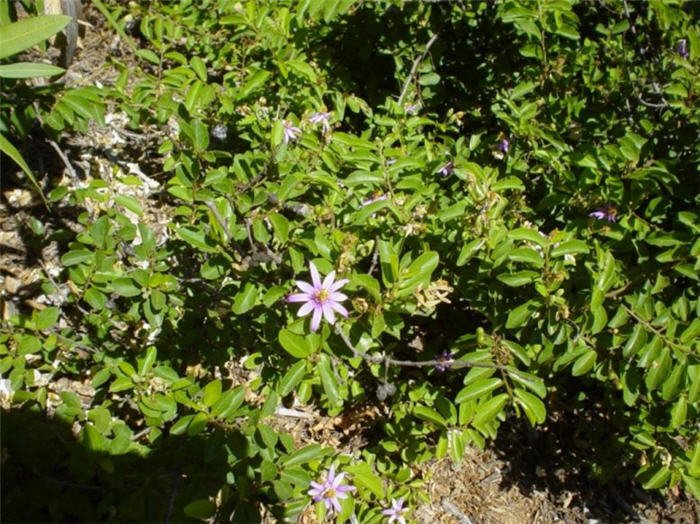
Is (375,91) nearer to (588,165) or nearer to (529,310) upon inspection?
(588,165)

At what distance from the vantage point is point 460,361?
5.52 feet

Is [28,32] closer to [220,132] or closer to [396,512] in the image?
[220,132]

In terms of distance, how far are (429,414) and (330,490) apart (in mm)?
417

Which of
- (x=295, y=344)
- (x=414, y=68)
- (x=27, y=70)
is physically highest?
(x=27, y=70)

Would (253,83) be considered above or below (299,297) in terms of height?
above

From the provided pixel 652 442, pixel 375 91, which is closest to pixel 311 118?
pixel 375 91

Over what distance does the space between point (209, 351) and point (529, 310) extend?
1165 mm

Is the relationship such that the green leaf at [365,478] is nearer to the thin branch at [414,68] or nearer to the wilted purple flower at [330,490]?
the wilted purple flower at [330,490]

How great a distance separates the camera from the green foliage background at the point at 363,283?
1664mm

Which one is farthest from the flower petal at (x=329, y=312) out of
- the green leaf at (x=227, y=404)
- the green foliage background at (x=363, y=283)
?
the green leaf at (x=227, y=404)

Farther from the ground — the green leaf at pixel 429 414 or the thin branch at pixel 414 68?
the thin branch at pixel 414 68

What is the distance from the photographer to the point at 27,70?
1490 mm

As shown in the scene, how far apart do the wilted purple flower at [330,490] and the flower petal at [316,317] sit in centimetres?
63

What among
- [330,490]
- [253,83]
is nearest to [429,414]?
[330,490]
